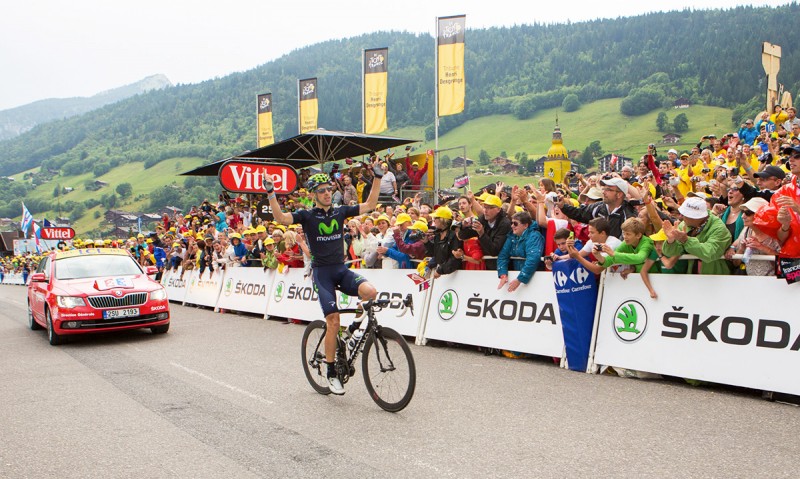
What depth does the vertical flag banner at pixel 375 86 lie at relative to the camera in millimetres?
28875

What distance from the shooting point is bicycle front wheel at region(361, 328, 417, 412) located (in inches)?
245

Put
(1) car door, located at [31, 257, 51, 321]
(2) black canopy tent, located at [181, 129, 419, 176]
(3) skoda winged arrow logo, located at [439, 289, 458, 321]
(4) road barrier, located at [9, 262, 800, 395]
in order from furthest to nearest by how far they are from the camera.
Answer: (2) black canopy tent, located at [181, 129, 419, 176], (1) car door, located at [31, 257, 51, 321], (3) skoda winged arrow logo, located at [439, 289, 458, 321], (4) road barrier, located at [9, 262, 800, 395]

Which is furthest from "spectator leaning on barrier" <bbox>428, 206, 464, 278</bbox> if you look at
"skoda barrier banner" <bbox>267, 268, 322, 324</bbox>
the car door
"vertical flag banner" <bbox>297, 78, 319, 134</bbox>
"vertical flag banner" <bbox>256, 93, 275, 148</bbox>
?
"vertical flag banner" <bbox>256, 93, 275, 148</bbox>

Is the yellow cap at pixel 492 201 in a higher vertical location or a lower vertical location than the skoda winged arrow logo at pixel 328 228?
higher

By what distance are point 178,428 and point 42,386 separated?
3314 millimetres

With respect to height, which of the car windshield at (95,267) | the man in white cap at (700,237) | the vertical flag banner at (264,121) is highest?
the vertical flag banner at (264,121)

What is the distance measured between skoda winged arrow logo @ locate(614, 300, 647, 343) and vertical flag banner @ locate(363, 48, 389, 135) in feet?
72.3

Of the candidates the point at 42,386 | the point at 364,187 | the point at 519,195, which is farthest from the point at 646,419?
the point at 364,187

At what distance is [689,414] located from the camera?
5953 mm

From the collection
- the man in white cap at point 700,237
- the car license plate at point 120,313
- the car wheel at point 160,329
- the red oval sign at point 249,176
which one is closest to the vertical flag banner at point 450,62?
the red oval sign at point 249,176

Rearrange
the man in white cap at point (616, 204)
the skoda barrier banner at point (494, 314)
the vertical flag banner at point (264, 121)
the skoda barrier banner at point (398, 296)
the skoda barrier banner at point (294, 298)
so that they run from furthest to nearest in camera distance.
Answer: the vertical flag banner at point (264, 121)
the skoda barrier banner at point (294, 298)
the skoda barrier banner at point (398, 296)
the skoda barrier banner at point (494, 314)
the man in white cap at point (616, 204)

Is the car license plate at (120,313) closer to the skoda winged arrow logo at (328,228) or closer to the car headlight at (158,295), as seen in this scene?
the car headlight at (158,295)

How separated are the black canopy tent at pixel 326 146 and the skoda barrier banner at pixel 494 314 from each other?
512 inches

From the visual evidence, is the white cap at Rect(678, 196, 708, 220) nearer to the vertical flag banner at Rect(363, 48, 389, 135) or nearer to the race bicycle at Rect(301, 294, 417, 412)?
the race bicycle at Rect(301, 294, 417, 412)
